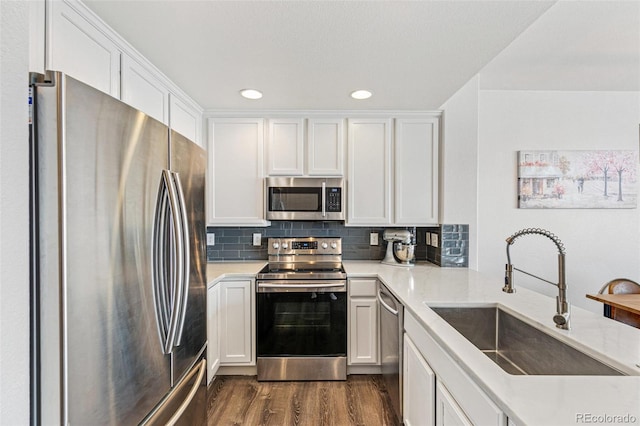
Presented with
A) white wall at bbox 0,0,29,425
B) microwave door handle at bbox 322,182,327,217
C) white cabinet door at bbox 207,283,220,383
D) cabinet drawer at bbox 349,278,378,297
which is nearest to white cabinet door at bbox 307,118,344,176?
microwave door handle at bbox 322,182,327,217

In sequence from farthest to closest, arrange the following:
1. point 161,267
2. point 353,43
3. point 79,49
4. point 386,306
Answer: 1. point 386,306
2. point 353,43
3. point 79,49
4. point 161,267

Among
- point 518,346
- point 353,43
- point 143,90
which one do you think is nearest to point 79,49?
point 143,90

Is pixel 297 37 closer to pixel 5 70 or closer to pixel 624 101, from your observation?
pixel 5 70

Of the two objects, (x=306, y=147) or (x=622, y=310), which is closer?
(x=622, y=310)

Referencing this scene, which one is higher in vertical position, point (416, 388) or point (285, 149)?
point (285, 149)

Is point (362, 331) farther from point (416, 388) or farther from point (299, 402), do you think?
point (416, 388)

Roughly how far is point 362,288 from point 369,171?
1027 mm

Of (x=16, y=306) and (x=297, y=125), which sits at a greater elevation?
(x=297, y=125)

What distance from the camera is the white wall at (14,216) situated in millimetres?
608

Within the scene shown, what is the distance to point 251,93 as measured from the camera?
2.27 meters

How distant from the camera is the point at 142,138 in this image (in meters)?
1.02

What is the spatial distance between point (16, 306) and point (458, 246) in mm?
2770

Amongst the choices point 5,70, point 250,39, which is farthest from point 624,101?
point 5,70

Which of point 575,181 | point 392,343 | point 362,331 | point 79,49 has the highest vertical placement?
point 79,49
